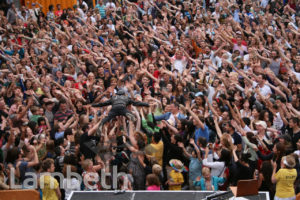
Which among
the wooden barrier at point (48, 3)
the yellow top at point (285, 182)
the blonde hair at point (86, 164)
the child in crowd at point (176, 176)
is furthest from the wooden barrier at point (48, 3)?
the yellow top at point (285, 182)

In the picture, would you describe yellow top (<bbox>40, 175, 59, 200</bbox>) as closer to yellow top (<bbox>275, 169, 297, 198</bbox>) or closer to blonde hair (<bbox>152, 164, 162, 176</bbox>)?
blonde hair (<bbox>152, 164, 162, 176</bbox>)

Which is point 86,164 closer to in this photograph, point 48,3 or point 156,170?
point 156,170

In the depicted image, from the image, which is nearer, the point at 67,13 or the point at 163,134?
the point at 163,134

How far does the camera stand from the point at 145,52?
13086 mm

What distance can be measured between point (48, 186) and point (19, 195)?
411mm

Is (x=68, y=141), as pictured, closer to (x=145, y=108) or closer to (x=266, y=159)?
(x=145, y=108)

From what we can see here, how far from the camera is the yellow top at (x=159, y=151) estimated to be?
7848 mm

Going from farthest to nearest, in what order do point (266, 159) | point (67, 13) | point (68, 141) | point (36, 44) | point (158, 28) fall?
point (67, 13) → point (158, 28) → point (36, 44) → point (68, 141) → point (266, 159)

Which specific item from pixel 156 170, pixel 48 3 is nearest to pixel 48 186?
pixel 156 170

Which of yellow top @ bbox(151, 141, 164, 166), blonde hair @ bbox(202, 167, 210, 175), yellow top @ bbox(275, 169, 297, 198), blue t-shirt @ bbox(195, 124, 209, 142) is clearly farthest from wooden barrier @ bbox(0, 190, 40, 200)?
yellow top @ bbox(275, 169, 297, 198)

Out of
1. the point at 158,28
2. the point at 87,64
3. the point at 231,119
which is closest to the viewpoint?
the point at 231,119

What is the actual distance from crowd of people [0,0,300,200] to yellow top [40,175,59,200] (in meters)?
0.02

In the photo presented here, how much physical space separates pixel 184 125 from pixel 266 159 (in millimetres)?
1739

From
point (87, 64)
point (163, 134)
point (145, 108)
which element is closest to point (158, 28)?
point (87, 64)
